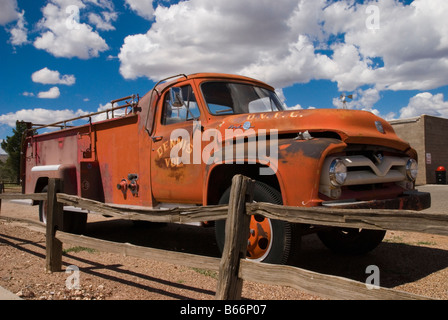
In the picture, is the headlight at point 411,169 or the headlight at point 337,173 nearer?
the headlight at point 337,173

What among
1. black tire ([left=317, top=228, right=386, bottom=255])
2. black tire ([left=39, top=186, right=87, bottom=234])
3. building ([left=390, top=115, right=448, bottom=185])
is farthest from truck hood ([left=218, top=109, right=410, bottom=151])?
building ([left=390, top=115, right=448, bottom=185])

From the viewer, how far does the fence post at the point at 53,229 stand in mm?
Answer: 4582

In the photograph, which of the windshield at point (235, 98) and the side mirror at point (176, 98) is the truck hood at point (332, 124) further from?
the side mirror at point (176, 98)

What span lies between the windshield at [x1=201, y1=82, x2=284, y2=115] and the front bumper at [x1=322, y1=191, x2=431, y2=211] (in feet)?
6.33

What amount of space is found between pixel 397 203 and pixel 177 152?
99.4 inches

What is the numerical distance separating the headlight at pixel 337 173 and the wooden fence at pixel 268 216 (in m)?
0.89

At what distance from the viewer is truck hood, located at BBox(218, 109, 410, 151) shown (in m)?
3.66

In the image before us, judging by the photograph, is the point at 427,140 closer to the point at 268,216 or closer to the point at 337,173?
the point at 337,173

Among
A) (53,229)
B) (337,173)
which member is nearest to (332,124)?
(337,173)

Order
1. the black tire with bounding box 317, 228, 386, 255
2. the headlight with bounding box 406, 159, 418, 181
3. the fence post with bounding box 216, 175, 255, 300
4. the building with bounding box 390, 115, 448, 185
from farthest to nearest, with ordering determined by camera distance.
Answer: the building with bounding box 390, 115, 448, 185 < the black tire with bounding box 317, 228, 386, 255 < the headlight with bounding box 406, 159, 418, 181 < the fence post with bounding box 216, 175, 255, 300

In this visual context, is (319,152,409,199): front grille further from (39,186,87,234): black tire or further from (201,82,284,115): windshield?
(39,186,87,234): black tire

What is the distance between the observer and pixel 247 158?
3.87m

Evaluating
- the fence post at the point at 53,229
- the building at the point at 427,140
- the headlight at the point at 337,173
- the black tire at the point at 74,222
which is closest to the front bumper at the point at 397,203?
the headlight at the point at 337,173
